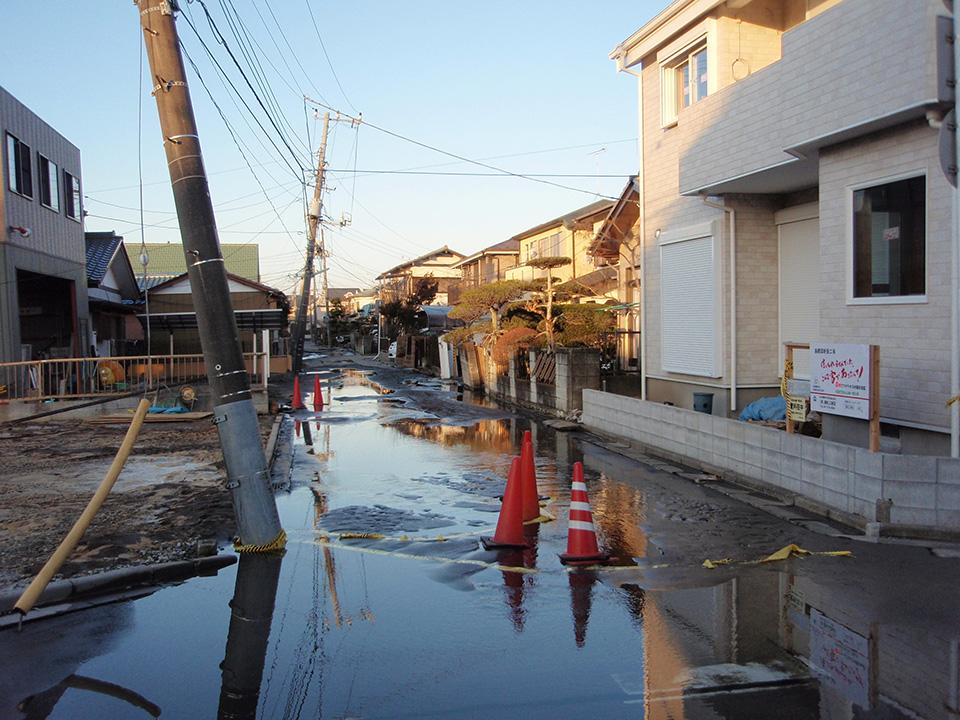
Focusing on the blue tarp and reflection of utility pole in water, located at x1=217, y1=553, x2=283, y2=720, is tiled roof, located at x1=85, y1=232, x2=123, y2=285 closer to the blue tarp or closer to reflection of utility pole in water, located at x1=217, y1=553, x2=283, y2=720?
the blue tarp

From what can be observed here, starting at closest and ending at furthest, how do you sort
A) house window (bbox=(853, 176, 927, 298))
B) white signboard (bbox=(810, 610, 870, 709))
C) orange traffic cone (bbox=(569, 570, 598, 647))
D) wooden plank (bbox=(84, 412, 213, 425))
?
white signboard (bbox=(810, 610, 870, 709)) < orange traffic cone (bbox=(569, 570, 598, 647)) < house window (bbox=(853, 176, 927, 298)) < wooden plank (bbox=(84, 412, 213, 425))

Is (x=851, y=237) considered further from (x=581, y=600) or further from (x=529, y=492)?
(x=581, y=600)

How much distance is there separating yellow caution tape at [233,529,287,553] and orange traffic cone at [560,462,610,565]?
2545mm

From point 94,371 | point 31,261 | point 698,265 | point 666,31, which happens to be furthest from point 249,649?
point 31,261

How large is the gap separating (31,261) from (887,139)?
2056 cm

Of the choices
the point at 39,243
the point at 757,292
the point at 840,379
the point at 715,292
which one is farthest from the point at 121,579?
the point at 39,243

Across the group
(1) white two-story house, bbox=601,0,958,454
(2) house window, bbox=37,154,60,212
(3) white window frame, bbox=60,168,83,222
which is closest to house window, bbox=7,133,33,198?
(2) house window, bbox=37,154,60,212

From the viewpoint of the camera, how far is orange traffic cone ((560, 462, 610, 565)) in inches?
287

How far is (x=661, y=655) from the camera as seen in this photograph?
17.0 feet

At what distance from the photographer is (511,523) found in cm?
783

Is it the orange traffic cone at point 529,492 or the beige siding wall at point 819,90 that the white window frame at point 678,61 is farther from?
the orange traffic cone at point 529,492

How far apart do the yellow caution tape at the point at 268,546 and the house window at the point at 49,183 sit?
1939cm

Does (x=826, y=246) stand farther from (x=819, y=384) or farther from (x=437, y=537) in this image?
(x=437, y=537)

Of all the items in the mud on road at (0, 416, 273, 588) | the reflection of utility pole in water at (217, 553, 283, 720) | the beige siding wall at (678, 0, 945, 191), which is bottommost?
the reflection of utility pole in water at (217, 553, 283, 720)
